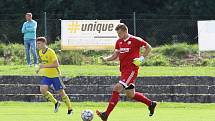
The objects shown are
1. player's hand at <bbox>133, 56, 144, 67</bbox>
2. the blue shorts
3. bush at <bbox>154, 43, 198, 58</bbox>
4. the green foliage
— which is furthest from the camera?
bush at <bbox>154, 43, 198, 58</bbox>

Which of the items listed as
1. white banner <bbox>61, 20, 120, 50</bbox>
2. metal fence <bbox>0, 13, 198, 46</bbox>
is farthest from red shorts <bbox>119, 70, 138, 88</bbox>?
metal fence <bbox>0, 13, 198, 46</bbox>

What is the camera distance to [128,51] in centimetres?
1797

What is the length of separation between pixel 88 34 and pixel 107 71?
14.4ft

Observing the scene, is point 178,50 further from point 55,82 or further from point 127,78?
point 127,78

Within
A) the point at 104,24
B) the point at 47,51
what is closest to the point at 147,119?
the point at 47,51

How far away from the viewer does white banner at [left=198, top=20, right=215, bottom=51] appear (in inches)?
1278

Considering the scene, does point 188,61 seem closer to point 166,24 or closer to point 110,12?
point 166,24

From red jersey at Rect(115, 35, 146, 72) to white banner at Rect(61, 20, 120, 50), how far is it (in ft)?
46.6

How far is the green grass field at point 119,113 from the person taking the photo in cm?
1872

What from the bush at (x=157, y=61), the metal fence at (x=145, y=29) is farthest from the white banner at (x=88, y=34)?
the bush at (x=157, y=61)

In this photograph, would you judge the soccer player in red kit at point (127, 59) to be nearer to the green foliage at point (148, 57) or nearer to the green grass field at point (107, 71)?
the green grass field at point (107, 71)

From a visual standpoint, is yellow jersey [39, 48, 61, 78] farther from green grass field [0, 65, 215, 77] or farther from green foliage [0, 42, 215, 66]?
green foliage [0, 42, 215, 66]

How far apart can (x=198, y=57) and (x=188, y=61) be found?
0.49m

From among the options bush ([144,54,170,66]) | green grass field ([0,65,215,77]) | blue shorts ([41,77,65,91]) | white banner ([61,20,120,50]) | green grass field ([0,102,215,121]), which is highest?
white banner ([61,20,120,50])
